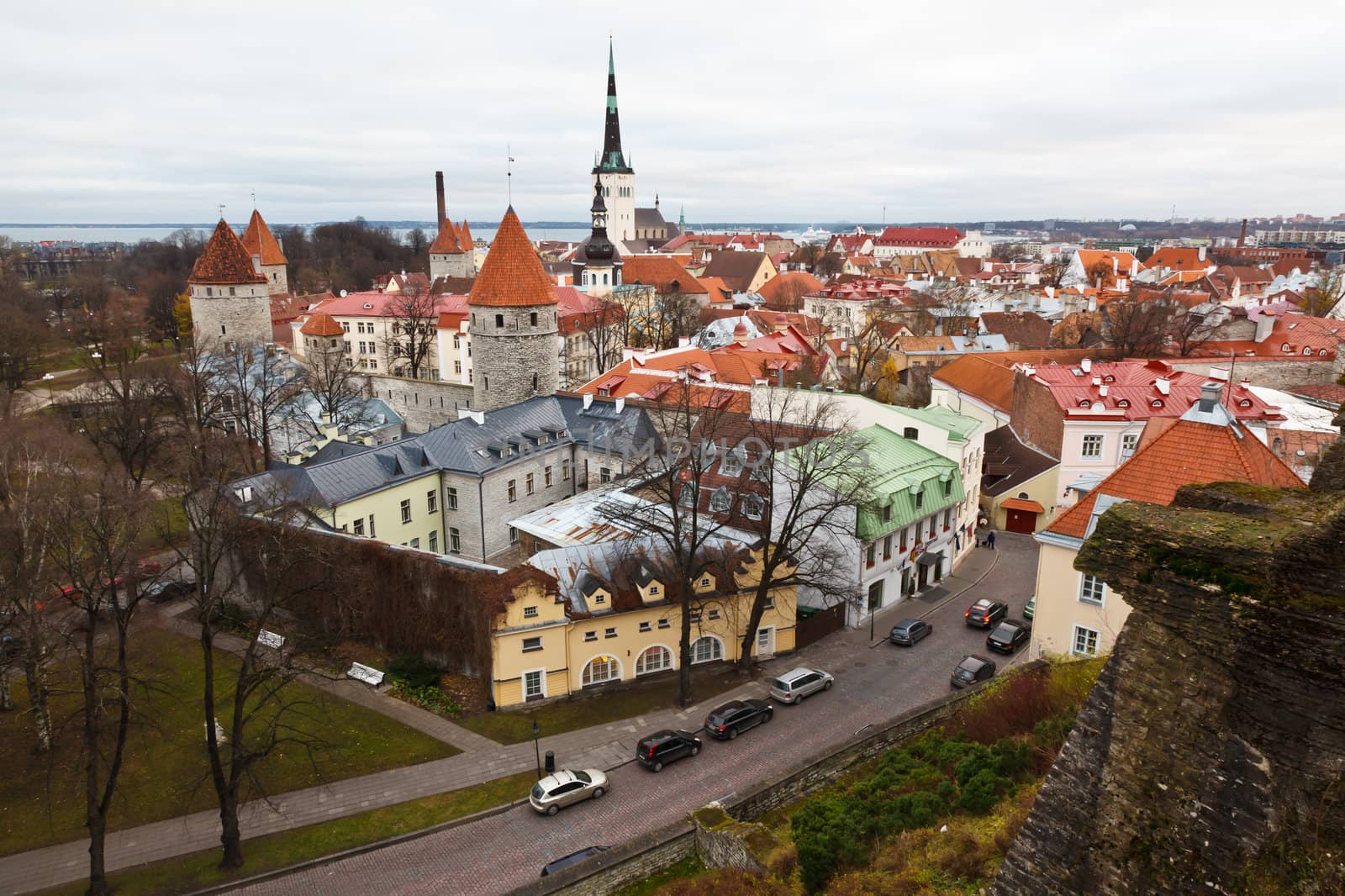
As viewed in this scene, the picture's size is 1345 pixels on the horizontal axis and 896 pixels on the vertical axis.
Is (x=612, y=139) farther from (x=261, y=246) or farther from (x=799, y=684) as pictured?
(x=799, y=684)

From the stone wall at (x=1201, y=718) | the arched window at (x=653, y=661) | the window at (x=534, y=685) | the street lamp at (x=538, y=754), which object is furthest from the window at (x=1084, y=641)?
the stone wall at (x=1201, y=718)

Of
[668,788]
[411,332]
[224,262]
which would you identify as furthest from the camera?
[411,332]

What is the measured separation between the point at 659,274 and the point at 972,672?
7158 centimetres

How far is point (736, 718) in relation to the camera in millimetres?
19453

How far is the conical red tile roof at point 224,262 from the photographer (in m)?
49.8

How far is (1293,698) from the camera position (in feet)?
17.7

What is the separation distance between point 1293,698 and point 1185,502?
2643 millimetres

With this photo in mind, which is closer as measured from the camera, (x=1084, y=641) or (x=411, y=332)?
(x=1084, y=641)

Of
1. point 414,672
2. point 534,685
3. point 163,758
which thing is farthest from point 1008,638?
point 163,758

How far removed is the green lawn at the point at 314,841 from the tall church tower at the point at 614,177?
9538cm

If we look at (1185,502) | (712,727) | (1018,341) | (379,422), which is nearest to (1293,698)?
(1185,502)

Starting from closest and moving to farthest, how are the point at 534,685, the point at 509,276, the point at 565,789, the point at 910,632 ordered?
the point at 565,789 → the point at 534,685 → the point at 910,632 → the point at 509,276

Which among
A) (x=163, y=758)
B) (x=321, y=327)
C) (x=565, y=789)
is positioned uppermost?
(x=321, y=327)

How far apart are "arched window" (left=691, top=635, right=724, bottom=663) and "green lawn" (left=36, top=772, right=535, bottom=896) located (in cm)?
620
